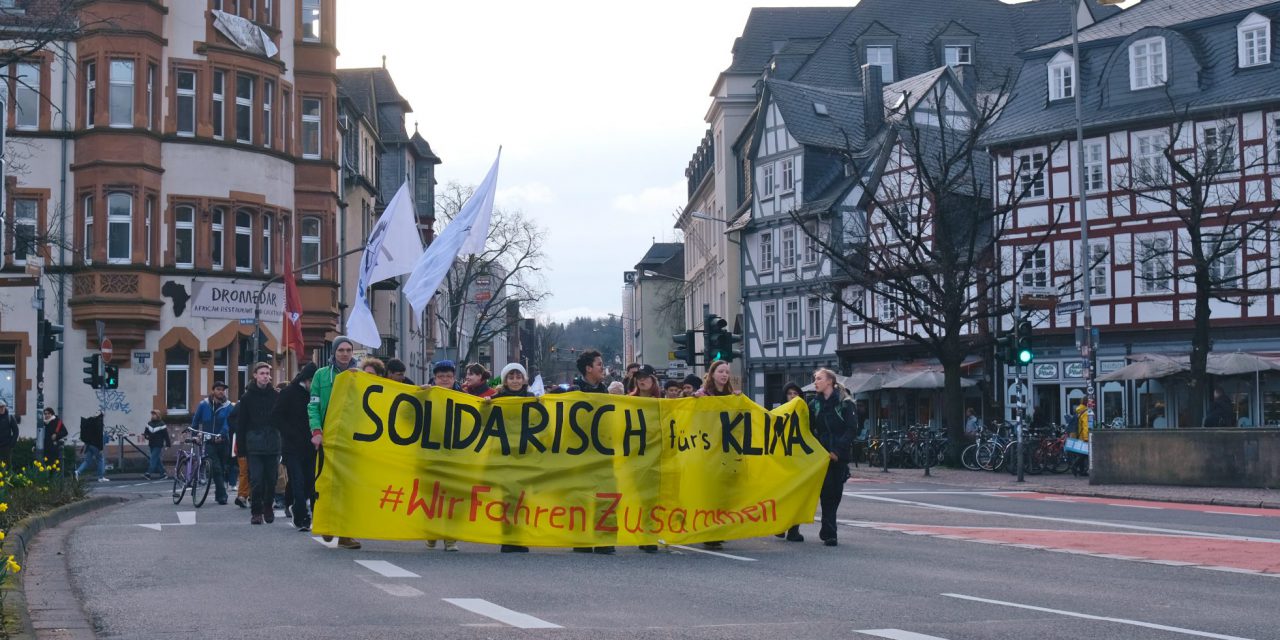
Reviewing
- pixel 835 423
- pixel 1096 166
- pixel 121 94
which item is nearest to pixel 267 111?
pixel 121 94

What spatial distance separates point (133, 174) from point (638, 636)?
35.6 metres

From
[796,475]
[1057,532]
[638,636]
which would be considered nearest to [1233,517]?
[1057,532]

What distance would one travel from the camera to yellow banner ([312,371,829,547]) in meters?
14.5

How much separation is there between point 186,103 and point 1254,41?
29.6 meters

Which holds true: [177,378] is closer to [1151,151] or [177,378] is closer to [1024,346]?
[1024,346]

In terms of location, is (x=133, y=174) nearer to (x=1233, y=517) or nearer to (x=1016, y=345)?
(x=1016, y=345)

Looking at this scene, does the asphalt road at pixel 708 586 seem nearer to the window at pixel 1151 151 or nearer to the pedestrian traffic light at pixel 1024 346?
the pedestrian traffic light at pixel 1024 346

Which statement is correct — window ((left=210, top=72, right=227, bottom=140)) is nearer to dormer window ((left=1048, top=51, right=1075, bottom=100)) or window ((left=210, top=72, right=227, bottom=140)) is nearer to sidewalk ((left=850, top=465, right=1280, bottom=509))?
sidewalk ((left=850, top=465, right=1280, bottom=509))

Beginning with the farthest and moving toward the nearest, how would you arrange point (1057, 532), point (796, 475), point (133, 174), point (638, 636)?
point (133, 174) → point (1057, 532) → point (796, 475) → point (638, 636)

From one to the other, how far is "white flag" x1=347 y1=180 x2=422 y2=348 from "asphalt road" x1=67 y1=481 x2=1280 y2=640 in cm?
355

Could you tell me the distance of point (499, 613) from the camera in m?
9.76

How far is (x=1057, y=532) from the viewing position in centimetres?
1802

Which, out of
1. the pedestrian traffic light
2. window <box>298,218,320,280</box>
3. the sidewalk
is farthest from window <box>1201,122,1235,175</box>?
window <box>298,218,320,280</box>

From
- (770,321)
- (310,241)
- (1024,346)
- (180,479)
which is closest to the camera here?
(180,479)
